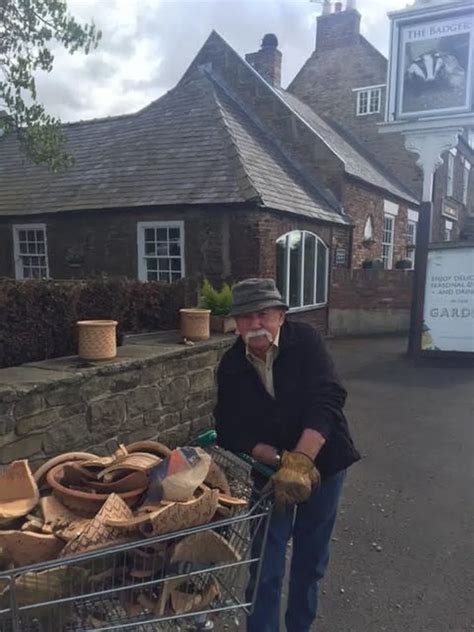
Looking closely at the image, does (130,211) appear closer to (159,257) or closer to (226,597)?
(159,257)

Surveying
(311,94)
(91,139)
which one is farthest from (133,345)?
(311,94)

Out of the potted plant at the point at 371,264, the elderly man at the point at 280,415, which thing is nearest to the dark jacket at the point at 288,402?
the elderly man at the point at 280,415

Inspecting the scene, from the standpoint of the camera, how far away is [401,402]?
7.39 m

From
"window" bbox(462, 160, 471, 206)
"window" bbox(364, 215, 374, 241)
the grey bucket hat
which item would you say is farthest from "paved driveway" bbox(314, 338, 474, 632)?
"window" bbox(462, 160, 471, 206)

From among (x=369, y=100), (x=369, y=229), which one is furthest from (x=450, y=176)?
(x=369, y=229)

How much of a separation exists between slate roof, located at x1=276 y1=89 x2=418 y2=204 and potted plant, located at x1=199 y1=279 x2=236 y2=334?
31.0ft

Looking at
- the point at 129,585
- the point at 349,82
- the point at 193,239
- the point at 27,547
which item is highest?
the point at 349,82

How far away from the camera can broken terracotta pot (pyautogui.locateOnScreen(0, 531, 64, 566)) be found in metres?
1.79

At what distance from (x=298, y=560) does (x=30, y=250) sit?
13063 mm

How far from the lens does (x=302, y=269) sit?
12.7 metres

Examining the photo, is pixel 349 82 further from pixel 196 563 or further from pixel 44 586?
pixel 44 586

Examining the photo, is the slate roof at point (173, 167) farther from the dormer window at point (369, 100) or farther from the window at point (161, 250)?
the dormer window at point (369, 100)

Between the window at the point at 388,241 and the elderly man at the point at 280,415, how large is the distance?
54.4 feet

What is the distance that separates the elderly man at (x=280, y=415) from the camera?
241 cm
